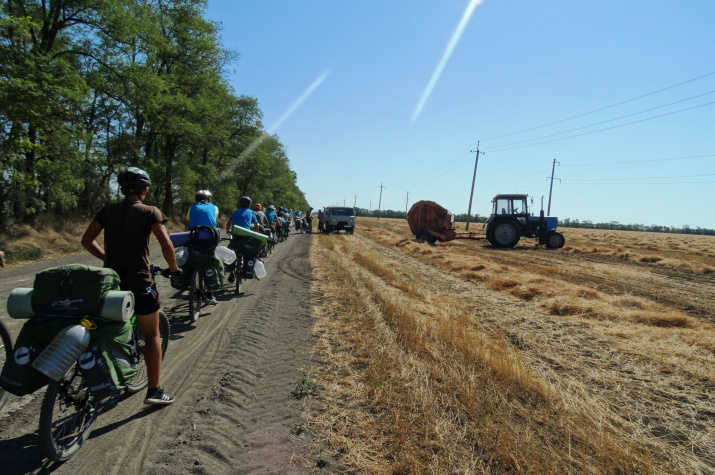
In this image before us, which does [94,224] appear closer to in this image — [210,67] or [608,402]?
[608,402]

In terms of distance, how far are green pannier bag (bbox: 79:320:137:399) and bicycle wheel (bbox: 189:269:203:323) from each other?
3.44 meters

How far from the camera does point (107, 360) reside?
2.79m

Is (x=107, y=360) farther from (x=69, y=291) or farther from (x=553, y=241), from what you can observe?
(x=553, y=241)

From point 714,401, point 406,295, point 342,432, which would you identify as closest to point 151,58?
point 406,295

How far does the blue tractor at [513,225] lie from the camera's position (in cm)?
2191

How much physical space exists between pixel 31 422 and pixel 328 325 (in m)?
3.96

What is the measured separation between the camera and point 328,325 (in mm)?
6504

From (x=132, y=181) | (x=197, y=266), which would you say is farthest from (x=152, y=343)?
(x=197, y=266)

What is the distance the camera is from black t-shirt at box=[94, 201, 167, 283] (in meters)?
3.24

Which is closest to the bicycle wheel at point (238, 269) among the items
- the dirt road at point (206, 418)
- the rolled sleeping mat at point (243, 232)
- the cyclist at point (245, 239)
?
the cyclist at point (245, 239)

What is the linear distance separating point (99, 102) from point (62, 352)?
24.4 m

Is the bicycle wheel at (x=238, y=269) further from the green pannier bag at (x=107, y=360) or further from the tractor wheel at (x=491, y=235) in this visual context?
the tractor wheel at (x=491, y=235)

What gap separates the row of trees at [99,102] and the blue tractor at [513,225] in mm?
18486

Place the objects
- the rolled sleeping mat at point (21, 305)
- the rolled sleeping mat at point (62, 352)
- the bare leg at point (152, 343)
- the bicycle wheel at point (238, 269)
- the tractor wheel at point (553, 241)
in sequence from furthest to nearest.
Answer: the tractor wheel at point (553, 241) < the bicycle wheel at point (238, 269) < the bare leg at point (152, 343) < the rolled sleeping mat at point (21, 305) < the rolled sleeping mat at point (62, 352)
